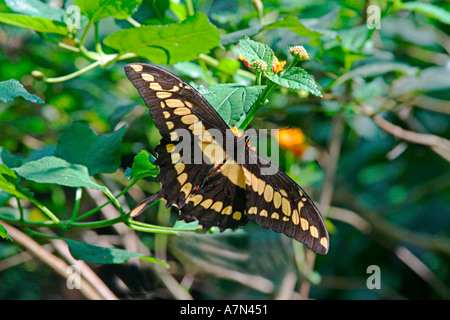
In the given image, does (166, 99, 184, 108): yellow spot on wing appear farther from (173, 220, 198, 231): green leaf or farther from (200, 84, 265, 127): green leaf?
(173, 220, 198, 231): green leaf

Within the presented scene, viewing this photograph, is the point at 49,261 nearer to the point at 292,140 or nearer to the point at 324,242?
the point at 324,242

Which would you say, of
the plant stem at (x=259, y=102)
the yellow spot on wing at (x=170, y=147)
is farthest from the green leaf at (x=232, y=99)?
the yellow spot on wing at (x=170, y=147)

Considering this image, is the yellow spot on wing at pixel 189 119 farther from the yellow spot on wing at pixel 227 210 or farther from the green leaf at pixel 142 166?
the yellow spot on wing at pixel 227 210

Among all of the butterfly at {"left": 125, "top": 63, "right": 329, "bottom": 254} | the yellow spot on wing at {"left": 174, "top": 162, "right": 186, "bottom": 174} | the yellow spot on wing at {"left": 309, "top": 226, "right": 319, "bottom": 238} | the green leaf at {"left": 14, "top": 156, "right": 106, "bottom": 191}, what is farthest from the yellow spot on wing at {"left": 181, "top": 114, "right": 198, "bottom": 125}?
the yellow spot on wing at {"left": 309, "top": 226, "right": 319, "bottom": 238}

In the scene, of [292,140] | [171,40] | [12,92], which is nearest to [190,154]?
[171,40]

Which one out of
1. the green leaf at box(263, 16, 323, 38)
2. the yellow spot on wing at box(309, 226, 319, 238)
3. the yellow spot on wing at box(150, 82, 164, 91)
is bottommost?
Result: the yellow spot on wing at box(309, 226, 319, 238)

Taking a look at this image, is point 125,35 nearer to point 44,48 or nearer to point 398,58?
point 44,48
